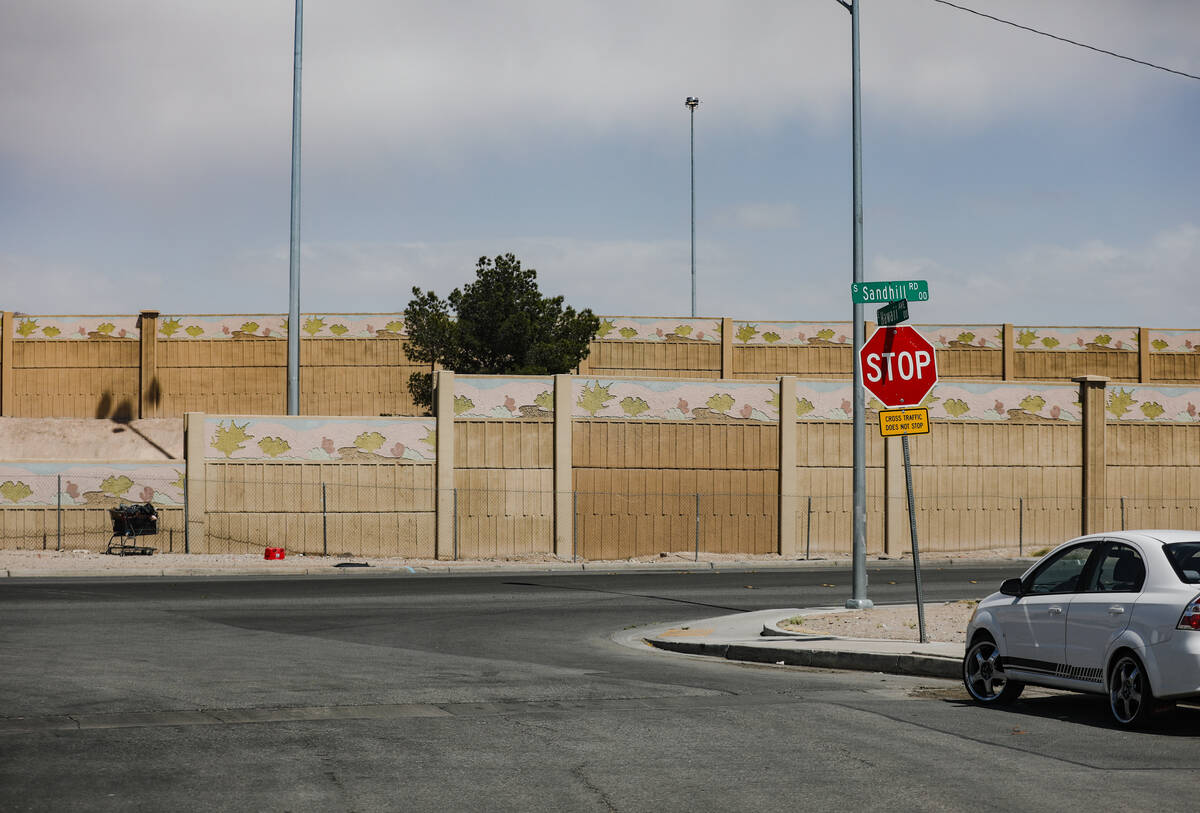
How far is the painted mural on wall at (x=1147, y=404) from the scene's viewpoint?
36469 mm

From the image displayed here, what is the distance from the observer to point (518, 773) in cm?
812

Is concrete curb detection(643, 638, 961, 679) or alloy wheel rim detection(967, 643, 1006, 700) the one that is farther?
concrete curb detection(643, 638, 961, 679)

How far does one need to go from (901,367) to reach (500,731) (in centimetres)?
710

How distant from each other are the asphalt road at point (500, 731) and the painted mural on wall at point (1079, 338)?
33465 mm

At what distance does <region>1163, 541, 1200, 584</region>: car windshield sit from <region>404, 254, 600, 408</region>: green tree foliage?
32.0m

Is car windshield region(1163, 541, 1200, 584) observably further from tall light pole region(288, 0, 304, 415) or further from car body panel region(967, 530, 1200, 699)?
tall light pole region(288, 0, 304, 415)

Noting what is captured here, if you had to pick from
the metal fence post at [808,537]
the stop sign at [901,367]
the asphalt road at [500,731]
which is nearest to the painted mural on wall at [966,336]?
the metal fence post at [808,537]

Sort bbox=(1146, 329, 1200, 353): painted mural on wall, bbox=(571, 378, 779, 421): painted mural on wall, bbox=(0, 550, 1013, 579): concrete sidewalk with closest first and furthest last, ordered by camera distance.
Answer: bbox=(0, 550, 1013, 579): concrete sidewalk → bbox=(571, 378, 779, 421): painted mural on wall → bbox=(1146, 329, 1200, 353): painted mural on wall

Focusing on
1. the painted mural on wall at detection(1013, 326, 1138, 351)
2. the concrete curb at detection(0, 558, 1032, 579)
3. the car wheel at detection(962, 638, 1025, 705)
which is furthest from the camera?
the painted mural on wall at detection(1013, 326, 1138, 351)

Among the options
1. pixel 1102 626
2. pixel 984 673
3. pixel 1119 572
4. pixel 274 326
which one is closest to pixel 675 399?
pixel 274 326

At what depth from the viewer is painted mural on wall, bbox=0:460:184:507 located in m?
31.8

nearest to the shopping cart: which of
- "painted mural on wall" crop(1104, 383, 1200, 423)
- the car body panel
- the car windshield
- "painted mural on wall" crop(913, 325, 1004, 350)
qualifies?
the car body panel

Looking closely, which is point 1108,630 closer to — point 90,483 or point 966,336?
point 90,483

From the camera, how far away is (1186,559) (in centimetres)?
979
